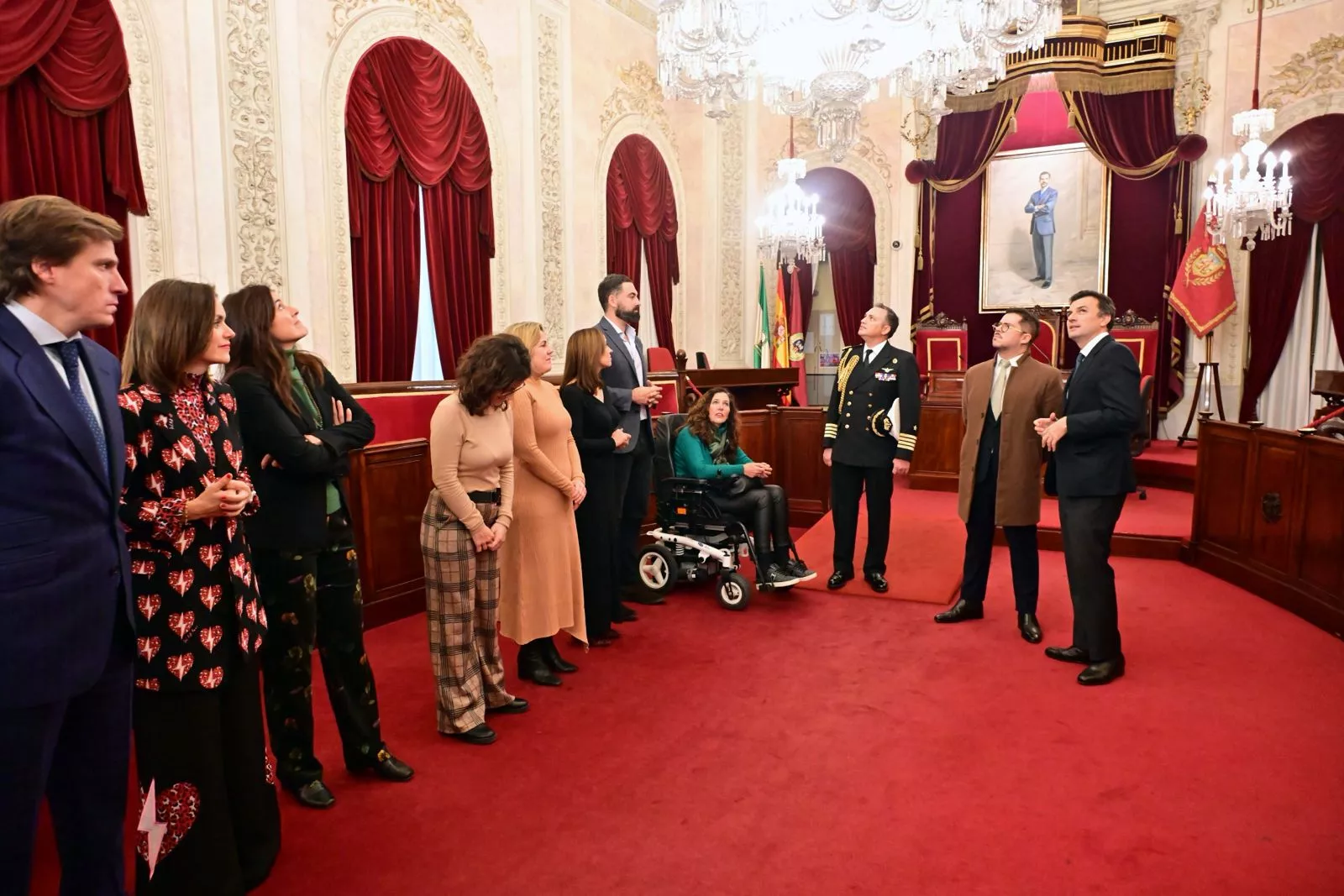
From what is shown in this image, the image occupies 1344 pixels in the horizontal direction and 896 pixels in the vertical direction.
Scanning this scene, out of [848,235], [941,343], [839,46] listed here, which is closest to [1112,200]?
[941,343]

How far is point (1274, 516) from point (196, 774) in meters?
5.19

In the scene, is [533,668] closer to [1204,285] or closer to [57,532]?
[57,532]

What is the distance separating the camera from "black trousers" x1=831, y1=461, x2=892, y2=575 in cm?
485

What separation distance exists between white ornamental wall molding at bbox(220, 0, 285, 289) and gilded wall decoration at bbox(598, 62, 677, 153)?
3.61 metres

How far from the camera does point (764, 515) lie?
4.74m

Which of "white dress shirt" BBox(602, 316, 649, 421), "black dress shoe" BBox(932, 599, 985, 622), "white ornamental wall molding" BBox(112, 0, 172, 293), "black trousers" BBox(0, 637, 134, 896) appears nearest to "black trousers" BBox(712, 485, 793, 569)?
"white dress shirt" BBox(602, 316, 649, 421)

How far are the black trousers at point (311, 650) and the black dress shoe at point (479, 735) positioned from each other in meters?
0.36

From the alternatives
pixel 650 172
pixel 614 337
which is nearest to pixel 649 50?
pixel 650 172

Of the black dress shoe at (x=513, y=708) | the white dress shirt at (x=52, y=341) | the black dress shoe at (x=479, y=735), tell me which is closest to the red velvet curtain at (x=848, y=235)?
the black dress shoe at (x=513, y=708)

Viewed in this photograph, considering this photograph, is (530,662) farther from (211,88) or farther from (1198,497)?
(1198,497)

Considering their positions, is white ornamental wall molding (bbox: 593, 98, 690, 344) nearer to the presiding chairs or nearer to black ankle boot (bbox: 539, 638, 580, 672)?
the presiding chairs

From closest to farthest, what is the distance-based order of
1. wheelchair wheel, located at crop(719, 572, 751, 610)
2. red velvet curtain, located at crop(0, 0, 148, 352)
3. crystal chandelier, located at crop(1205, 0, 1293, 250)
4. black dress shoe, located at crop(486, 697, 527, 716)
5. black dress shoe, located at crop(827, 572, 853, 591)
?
black dress shoe, located at crop(486, 697, 527, 716) → red velvet curtain, located at crop(0, 0, 148, 352) → wheelchair wheel, located at crop(719, 572, 751, 610) → black dress shoe, located at crop(827, 572, 853, 591) → crystal chandelier, located at crop(1205, 0, 1293, 250)

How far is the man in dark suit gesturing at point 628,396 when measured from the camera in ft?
13.7

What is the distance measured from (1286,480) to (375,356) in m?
5.62
